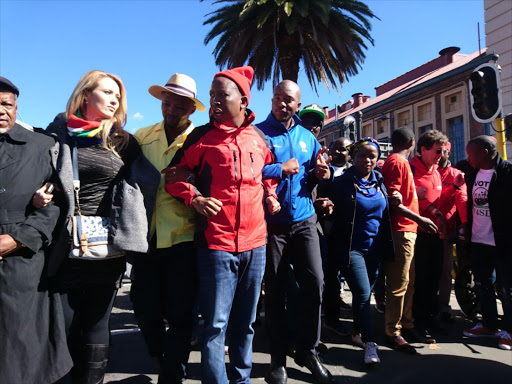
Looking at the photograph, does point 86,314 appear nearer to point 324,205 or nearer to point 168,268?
point 168,268

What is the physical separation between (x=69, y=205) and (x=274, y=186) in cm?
139

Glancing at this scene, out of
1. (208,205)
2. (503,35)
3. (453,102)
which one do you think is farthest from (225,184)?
(453,102)

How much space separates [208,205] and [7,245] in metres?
1.08

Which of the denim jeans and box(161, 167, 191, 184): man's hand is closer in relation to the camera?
box(161, 167, 191, 184): man's hand

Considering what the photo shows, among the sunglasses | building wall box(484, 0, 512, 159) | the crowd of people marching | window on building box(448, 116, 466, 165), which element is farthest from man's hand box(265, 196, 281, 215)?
window on building box(448, 116, 466, 165)

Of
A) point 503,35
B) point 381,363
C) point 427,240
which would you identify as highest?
point 503,35

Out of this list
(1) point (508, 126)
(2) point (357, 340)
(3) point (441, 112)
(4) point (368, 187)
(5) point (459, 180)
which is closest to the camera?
(4) point (368, 187)

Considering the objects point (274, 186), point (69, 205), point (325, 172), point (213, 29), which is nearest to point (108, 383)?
point (69, 205)

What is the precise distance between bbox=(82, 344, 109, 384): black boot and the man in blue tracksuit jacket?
4.18ft

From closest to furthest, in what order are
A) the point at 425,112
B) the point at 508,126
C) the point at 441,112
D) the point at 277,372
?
1. the point at 277,372
2. the point at 508,126
3. the point at 441,112
4. the point at 425,112

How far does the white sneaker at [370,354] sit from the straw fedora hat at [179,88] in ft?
8.27

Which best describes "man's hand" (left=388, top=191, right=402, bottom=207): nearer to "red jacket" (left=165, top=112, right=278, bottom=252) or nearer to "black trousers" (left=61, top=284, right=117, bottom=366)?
"red jacket" (left=165, top=112, right=278, bottom=252)

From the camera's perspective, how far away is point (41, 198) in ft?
7.07

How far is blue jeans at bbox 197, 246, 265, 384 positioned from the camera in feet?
7.61
